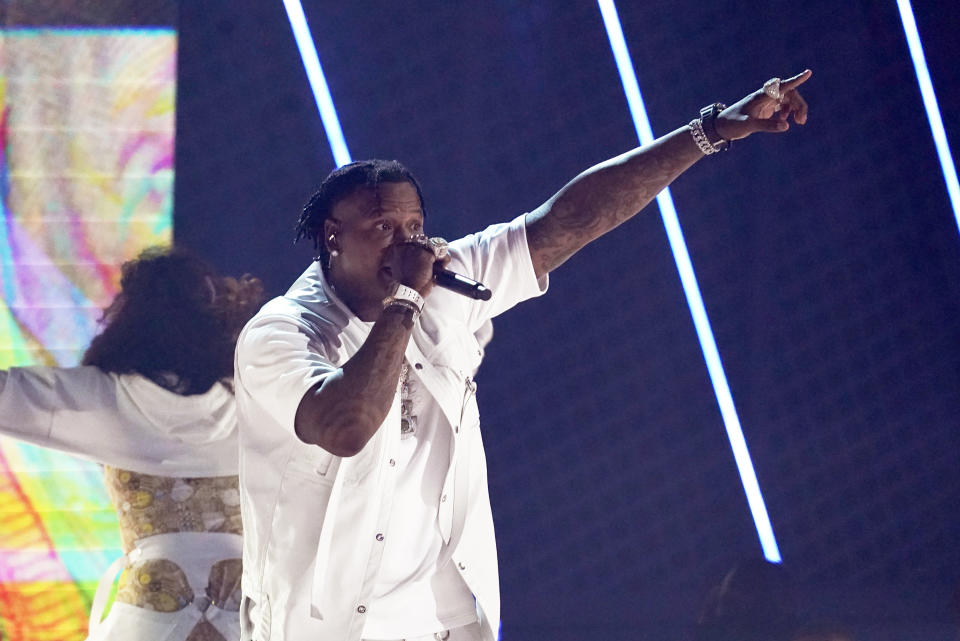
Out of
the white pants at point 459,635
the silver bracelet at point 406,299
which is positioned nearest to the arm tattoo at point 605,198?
the silver bracelet at point 406,299

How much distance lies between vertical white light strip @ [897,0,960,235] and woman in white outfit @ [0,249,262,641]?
2560 mm

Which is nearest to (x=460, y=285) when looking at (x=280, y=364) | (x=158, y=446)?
(x=280, y=364)

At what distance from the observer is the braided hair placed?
1875 mm

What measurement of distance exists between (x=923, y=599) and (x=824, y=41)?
1.87 m

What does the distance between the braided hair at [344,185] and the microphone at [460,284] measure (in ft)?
0.64

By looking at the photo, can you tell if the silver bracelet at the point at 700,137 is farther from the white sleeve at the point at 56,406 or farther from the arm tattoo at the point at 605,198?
the white sleeve at the point at 56,406

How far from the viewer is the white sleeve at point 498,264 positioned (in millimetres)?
1946

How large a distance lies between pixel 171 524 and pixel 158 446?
0.16 m

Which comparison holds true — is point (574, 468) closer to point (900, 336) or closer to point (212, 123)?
point (900, 336)

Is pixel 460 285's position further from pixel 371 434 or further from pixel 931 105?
pixel 931 105

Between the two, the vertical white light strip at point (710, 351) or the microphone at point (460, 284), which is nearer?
the microphone at point (460, 284)

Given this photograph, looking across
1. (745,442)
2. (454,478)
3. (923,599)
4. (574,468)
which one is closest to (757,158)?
(745,442)

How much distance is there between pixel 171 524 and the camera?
2.26m

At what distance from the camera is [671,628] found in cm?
368
